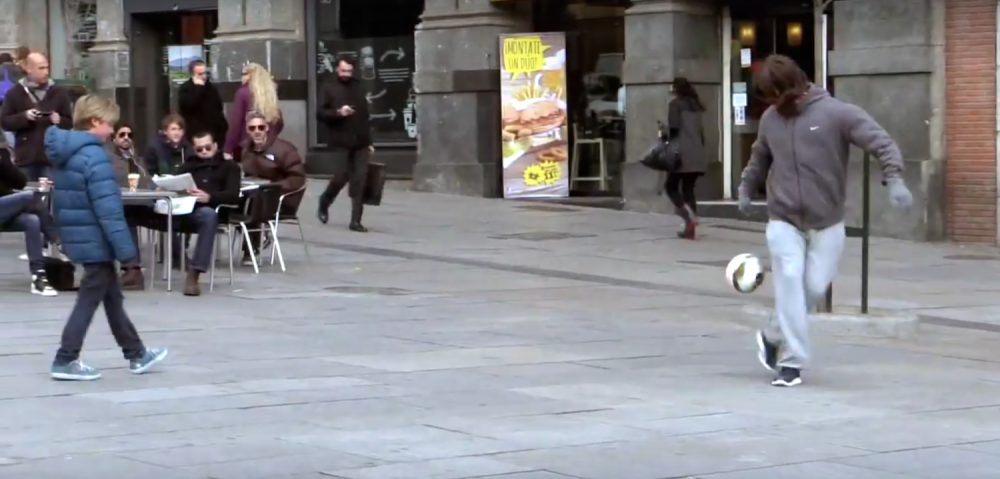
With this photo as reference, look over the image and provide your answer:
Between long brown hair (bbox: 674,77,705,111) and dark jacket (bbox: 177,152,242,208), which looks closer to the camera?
dark jacket (bbox: 177,152,242,208)

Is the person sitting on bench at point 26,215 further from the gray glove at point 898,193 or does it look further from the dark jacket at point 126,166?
the gray glove at point 898,193

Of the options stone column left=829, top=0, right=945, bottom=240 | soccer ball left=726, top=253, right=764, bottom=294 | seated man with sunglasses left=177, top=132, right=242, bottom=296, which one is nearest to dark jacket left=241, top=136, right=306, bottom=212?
seated man with sunglasses left=177, top=132, right=242, bottom=296

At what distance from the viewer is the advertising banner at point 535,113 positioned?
21719mm

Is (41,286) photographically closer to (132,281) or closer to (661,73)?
(132,281)

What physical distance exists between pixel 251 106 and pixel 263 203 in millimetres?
2134

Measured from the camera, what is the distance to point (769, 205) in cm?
915

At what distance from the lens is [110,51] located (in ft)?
92.5

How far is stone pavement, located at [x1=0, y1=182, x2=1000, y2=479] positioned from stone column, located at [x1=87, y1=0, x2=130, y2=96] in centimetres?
1373

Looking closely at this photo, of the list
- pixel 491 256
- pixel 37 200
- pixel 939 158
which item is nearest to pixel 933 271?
pixel 939 158

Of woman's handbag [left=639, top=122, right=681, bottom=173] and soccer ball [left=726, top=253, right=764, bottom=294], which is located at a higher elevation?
woman's handbag [left=639, top=122, right=681, bottom=173]

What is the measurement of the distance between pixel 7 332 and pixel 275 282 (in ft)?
11.0

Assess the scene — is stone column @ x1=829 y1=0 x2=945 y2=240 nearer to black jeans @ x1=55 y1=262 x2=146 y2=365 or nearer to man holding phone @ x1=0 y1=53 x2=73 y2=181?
man holding phone @ x1=0 y1=53 x2=73 y2=181

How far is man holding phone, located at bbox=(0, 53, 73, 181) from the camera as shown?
14.6 metres

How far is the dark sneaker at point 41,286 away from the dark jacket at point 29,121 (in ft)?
7.22
